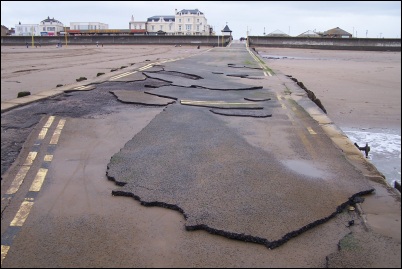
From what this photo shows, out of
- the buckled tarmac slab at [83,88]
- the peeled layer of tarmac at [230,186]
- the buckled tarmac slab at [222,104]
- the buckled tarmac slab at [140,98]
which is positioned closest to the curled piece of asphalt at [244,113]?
the buckled tarmac slab at [222,104]

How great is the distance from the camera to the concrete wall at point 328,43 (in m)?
58.4

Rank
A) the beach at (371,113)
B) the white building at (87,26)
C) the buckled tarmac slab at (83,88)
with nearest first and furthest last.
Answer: the beach at (371,113) → the buckled tarmac slab at (83,88) → the white building at (87,26)

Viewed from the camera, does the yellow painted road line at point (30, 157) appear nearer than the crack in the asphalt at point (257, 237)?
No

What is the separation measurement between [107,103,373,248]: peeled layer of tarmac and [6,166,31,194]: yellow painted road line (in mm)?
937

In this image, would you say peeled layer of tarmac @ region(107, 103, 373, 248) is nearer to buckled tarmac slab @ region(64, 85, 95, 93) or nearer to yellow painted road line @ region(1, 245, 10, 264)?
yellow painted road line @ region(1, 245, 10, 264)

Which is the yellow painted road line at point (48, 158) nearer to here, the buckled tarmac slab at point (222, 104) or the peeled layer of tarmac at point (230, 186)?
the peeled layer of tarmac at point (230, 186)

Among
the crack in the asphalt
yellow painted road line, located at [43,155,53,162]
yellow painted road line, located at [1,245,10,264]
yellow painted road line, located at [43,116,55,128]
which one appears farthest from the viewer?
yellow painted road line, located at [43,116,55,128]

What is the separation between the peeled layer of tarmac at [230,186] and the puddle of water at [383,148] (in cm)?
104

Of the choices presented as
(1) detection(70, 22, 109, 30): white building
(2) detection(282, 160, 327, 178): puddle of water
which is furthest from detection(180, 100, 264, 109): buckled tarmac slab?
(1) detection(70, 22, 109, 30): white building

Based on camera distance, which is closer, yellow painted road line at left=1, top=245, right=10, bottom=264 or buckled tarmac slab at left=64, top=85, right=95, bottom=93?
yellow painted road line at left=1, top=245, right=10, bottom=264

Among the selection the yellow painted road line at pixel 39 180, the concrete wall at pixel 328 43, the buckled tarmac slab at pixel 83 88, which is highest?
the concrete wall at pixel 328 43

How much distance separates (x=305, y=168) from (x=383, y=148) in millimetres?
2685

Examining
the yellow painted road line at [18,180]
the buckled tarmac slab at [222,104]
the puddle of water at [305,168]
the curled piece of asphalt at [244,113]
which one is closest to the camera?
the yellow painted road line at [18,180]

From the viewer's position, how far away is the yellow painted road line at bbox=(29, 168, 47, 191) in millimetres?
4201
